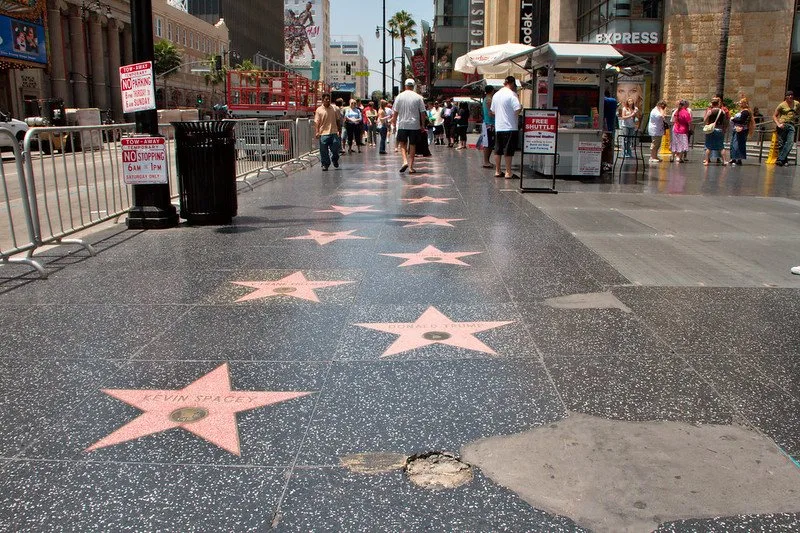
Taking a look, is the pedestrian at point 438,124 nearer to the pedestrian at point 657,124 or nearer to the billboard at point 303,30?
the pedestrian at point 657,124

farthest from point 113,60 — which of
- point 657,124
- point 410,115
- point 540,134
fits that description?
point 540,134

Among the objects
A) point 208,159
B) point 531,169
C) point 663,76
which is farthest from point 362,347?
point 663,76

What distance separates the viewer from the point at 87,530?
2.49 m

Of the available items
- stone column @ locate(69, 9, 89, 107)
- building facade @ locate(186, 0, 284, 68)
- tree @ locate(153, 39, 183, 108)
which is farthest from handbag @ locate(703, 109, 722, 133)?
building facade @ locate(186, 0, 284, 68)

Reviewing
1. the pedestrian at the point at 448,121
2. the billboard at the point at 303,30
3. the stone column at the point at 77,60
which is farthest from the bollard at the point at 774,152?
the billboard at the point at 303,30

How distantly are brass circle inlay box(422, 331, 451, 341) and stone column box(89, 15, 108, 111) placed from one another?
224ft

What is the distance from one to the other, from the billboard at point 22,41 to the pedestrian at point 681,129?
4024cm

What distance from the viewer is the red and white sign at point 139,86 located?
26.0 feet

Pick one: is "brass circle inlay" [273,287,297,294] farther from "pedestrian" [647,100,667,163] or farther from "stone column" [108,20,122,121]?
"stone column" [108,20,122,121]

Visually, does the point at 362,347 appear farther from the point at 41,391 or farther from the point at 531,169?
the point at 531,169

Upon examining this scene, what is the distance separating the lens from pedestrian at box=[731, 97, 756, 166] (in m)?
17.8

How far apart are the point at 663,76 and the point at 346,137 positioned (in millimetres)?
12914

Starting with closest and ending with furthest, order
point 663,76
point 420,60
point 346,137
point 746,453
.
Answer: point 746,453, point 346,137, point 663,76, point 420,60

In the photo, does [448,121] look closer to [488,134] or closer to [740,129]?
Result: [488,134]
